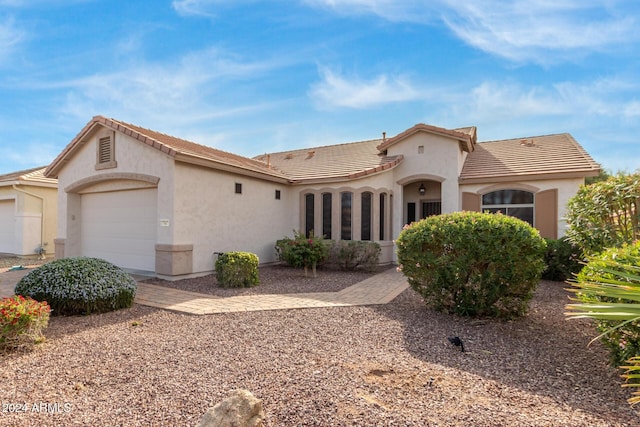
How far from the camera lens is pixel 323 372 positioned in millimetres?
3578

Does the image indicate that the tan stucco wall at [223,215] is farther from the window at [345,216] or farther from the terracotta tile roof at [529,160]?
the terracotta tile roof at [529,160]

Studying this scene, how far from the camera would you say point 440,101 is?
12.3 metres

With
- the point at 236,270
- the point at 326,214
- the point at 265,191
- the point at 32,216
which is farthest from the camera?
the point at 32,216

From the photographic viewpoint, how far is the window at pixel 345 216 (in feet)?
41.6

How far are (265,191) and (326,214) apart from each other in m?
2.53

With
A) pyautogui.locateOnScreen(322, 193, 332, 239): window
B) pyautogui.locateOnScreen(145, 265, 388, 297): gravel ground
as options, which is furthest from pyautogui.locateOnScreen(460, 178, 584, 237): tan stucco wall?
pyautogui.locateOnScreen(145, 265, 388, 297): gravel ground

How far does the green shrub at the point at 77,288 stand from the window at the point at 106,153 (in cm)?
532

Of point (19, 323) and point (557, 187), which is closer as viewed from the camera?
point (19, 323)

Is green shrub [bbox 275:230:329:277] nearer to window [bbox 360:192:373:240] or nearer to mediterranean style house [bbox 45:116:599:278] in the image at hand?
mediterranean style house [bbox 45:116:599:278]

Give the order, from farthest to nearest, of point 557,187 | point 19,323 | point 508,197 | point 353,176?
point 508,197 → point 353,176 → point 557,187 → point 19,323

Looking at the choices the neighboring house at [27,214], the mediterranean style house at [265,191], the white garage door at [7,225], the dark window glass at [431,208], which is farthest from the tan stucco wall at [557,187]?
the white garage door at [7,225]

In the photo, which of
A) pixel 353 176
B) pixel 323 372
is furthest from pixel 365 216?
pixel 323 372

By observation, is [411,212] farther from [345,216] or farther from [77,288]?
[77,288]

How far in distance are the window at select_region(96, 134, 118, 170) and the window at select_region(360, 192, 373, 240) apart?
27.9ft
